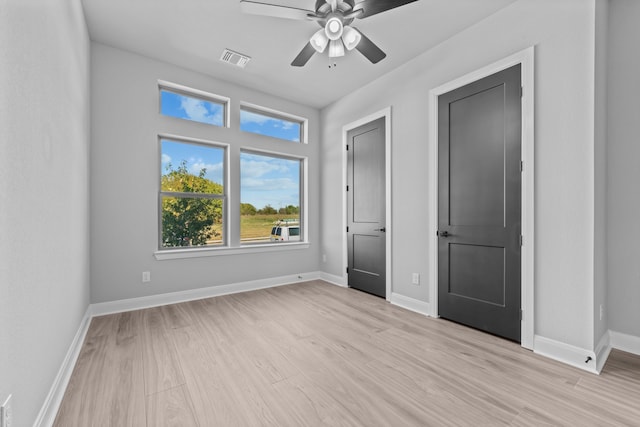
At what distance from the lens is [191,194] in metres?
3.72

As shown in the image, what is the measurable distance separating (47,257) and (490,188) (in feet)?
10.9

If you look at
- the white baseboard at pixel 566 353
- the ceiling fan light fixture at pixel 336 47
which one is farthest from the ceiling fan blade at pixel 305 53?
the white baseboard at pixel 566 353

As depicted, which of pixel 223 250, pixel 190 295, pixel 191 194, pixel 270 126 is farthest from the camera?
pixel 270 126

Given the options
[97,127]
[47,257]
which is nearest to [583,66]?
[47,257]

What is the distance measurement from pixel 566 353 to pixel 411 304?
1421mm

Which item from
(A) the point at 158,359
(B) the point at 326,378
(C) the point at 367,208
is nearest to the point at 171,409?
(A) the point at 158,359

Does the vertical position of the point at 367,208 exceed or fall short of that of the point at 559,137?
it falls short

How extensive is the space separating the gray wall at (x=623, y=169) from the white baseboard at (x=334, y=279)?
2.89m

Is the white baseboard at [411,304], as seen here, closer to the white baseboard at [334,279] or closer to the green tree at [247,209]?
the white baseboard at [334,279]

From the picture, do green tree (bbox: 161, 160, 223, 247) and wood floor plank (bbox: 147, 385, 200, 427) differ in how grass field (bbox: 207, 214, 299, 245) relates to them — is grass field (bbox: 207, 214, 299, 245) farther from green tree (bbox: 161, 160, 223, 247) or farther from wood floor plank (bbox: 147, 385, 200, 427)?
wood floor plank (bbox: 147, 385, 200, 427)

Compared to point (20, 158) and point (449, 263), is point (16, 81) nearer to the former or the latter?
point (20, 158)

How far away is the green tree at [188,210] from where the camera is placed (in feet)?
11.8

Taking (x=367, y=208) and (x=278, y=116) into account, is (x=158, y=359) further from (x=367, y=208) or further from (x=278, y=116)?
(x=278, y=116)

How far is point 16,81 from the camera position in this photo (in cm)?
116
